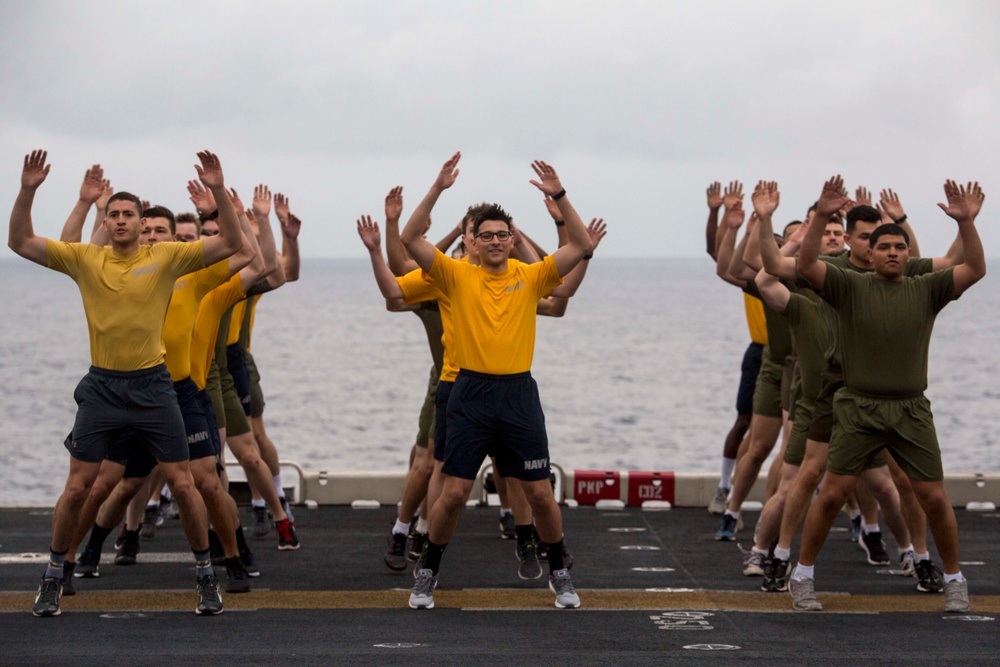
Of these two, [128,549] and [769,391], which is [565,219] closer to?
[769,391]

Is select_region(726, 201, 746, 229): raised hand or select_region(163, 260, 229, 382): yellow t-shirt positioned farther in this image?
select_region(726, 201, 746, 229): raised hand

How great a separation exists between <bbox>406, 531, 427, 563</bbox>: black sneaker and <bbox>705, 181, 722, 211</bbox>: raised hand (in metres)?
3.35

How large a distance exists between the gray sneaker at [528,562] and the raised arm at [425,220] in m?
2.01

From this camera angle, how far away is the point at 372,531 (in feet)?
38.9

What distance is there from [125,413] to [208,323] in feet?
4.45

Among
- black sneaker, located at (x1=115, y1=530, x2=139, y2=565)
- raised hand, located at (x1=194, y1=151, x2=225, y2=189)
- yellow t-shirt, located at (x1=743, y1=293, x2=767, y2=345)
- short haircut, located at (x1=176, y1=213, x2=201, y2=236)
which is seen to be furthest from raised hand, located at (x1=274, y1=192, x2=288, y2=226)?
yellow t-shirt, located at (x1=743, y1=293, x2=767, y2=345)

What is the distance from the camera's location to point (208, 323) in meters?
9.72

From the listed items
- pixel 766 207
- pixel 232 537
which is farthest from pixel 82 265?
pixel 766 207

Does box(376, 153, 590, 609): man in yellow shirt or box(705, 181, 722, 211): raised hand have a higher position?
box(705, 181, 722, 211): raised hand

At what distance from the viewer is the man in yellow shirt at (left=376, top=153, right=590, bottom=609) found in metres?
8.61

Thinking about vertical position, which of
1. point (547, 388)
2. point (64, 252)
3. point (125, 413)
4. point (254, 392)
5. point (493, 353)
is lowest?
point (547, 388)

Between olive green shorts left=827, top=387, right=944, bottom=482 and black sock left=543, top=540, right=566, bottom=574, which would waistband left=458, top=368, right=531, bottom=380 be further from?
olive green shorts left=827, top=387, right=944, bottom=482

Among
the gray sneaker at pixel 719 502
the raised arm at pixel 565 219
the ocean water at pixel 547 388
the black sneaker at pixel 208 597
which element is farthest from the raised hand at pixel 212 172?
the ocean water at pixel 547 388

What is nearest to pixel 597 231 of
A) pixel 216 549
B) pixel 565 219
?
pixel 565 219
